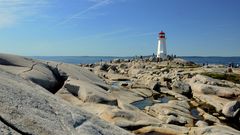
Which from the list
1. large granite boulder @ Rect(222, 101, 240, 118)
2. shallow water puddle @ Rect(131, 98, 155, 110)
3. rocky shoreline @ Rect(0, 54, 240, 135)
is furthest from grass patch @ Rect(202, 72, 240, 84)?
shallow water puddle @ Rect(131, 98, 155, 110)

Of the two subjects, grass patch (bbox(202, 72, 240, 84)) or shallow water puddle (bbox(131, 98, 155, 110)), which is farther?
grass patch (bbox(202, 72, 240, 84))

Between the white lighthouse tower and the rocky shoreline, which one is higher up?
the white lighthouse tower

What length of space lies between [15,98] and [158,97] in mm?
27856

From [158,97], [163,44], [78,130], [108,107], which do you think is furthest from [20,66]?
[163,44]

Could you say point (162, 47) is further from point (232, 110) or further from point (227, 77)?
point (232, 110)

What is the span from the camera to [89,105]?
19672mm

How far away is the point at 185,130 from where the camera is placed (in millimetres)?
19047

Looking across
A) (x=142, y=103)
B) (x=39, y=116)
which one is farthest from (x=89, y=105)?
(x=142, y=103)

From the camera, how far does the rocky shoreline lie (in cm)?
972

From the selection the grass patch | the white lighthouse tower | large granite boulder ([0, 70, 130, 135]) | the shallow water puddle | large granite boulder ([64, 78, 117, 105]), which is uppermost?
the white lighthouse tower

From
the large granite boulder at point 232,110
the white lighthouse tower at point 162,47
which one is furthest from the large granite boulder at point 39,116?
the white lighthouse tower at point 162,47

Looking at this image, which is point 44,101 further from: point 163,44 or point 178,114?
point 163,44

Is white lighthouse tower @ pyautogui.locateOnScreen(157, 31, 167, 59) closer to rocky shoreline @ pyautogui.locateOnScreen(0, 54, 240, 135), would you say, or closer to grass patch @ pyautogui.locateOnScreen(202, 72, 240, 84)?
grass patch @ pyautogui.locateOnScreen(202, 72, 240, 84)

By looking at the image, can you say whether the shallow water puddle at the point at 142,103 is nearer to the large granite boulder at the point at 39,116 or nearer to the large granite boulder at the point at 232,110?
the large granite boulder at the point at 232,110
